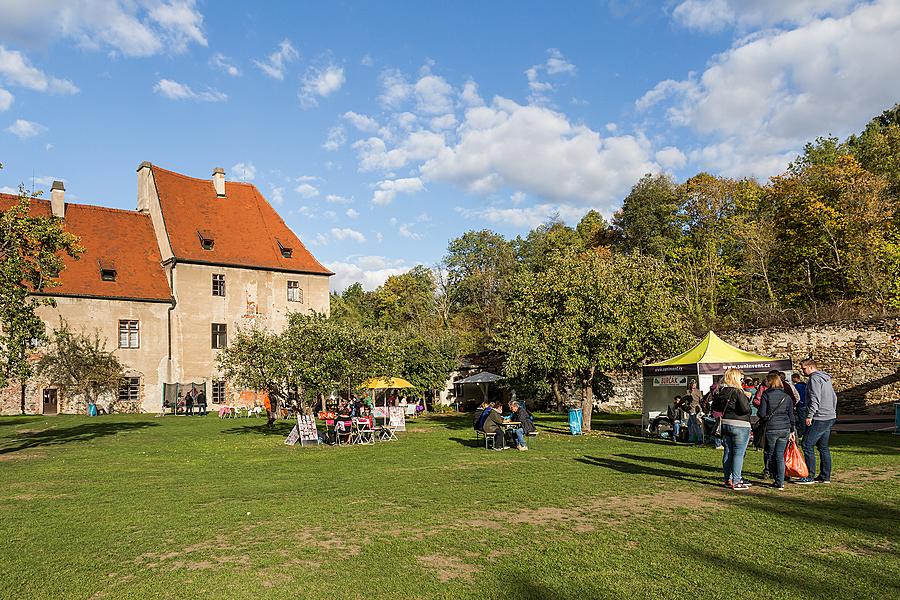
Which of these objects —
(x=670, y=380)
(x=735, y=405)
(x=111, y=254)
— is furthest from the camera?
(x=111, y=254)

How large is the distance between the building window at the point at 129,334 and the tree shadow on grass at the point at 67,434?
11.0 meters

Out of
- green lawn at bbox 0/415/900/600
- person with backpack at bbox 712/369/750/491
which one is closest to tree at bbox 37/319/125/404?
green lawn at bbox 0/415/900/600

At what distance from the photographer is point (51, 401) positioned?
122 ft

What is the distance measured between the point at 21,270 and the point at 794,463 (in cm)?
1682

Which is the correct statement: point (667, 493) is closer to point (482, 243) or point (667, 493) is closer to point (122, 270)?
point (122, 270)

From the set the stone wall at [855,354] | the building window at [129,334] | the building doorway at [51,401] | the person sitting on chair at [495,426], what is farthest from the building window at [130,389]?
the stone wall at [855,354]

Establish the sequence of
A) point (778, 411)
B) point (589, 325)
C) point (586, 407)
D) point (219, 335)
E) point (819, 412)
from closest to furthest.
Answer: point (778, 411), point (819, 412), point (589, 325), point (586, 407), point (219, 335)

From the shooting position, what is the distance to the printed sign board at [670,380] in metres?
19.5

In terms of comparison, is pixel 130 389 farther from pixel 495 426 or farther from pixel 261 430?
pixel 495 426

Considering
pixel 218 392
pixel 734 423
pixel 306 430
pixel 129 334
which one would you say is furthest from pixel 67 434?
pixel 734 423

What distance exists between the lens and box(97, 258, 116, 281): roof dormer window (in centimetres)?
3991

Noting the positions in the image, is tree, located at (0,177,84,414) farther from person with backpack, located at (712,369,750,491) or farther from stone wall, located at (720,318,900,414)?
stone wall, located at (720,318,900,414)

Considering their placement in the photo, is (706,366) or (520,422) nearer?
(520,422)

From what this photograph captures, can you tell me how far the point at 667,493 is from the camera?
9.86m
